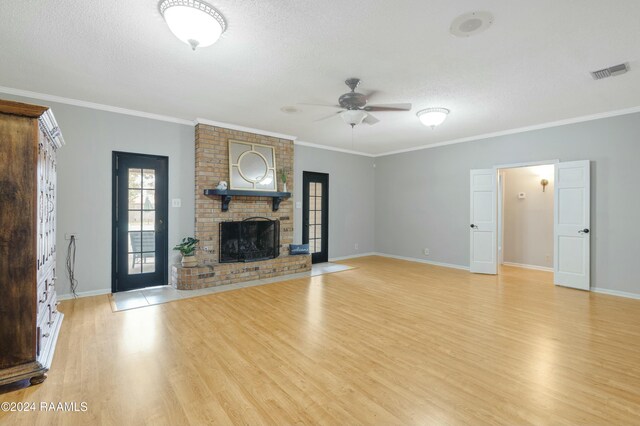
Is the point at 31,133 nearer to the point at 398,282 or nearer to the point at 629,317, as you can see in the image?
the point at 398,282

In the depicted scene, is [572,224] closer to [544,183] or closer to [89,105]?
[544,183]

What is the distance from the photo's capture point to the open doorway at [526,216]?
659cm

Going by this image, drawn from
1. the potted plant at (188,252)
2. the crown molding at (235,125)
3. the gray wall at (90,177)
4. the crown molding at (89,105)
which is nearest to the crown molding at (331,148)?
the crown molding at (235,125)

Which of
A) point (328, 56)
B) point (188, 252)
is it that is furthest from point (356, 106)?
point (188, 252)

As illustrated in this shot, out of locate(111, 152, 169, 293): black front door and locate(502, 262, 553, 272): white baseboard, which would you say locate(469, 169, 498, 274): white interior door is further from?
locate(111, 152, 169, 293): black front door

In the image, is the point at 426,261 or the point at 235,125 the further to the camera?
the point at 426,261

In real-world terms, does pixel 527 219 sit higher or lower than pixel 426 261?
higher

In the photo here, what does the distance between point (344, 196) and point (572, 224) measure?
458 cm

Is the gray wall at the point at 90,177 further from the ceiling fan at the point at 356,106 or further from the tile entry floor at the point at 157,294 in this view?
the ceiling fan at the point at 356,106

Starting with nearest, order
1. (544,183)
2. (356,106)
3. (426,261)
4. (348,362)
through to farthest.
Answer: (348,362), (356,106), (544,183), (426,261)

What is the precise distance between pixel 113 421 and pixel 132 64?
3.19 meters

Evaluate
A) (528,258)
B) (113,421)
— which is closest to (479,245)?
(528,258)

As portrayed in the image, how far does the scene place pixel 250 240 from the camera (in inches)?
232

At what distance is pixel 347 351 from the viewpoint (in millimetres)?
2801
